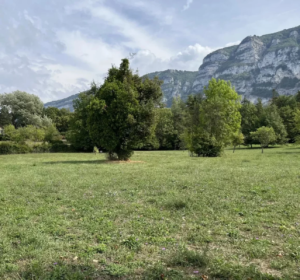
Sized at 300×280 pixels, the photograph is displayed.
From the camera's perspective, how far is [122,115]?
2383 cm

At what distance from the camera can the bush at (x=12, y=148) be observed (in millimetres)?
48281

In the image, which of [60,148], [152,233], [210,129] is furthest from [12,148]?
[152,233]

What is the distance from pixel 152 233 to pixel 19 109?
3235 inches

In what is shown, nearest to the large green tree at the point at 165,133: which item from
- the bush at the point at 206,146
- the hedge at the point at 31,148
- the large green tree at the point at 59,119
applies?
the hedge at the point at 31,148

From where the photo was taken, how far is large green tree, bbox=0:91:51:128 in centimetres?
7644

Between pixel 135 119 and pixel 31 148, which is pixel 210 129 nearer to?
pixel 135 119

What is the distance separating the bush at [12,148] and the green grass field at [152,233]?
1671 inches

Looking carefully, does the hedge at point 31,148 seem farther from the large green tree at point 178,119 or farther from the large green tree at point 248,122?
the large green tree at point 248,122

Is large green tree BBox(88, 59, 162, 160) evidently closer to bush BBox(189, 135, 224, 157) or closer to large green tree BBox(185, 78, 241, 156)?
bush BBox(189, 135, 224, 157)

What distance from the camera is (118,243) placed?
5613 millimetres

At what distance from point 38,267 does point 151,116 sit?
20.1 m

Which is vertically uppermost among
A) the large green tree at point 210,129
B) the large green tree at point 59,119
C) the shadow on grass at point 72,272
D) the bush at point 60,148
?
the large green tree at point 59,119

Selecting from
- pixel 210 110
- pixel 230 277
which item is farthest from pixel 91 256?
pixel 210 110

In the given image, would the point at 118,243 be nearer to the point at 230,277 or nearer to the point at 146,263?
the point at 146,263
